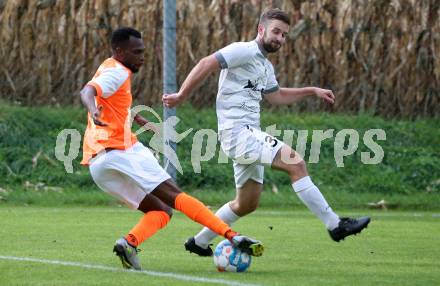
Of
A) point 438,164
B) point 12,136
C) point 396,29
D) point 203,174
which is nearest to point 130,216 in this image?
point 203,174

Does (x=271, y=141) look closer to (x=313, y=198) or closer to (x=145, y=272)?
(x=313, y=198)

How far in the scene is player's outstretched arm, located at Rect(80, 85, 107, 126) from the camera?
8.55 metres

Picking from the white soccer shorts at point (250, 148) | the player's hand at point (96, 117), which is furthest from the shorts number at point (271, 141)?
the player's hand at point (96, 117)

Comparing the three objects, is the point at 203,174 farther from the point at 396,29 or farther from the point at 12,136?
the point at 396,29

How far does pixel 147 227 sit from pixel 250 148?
107 cm

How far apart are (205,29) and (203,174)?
3.44 m

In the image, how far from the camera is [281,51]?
66.8 ft

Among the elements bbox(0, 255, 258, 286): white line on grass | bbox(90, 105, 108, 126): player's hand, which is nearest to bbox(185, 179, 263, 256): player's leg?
bbox(0, 255, 258, 286): white line on grass

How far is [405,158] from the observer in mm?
18547

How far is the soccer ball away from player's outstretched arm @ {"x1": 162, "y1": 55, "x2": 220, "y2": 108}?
119cm

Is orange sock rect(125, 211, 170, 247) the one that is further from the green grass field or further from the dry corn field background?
the dry corn field background

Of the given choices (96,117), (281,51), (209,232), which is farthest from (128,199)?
(281,51)

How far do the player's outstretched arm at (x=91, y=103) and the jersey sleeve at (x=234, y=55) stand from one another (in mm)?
1304

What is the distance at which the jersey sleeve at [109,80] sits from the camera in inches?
356
